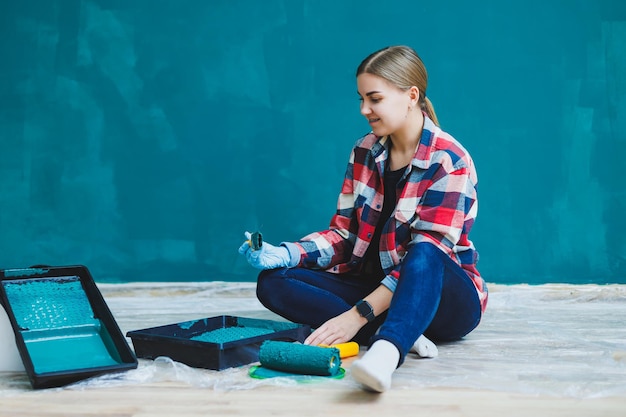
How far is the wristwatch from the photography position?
6.00 feet

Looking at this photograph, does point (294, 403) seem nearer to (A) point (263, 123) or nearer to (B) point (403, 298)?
(B) point (403, 298)

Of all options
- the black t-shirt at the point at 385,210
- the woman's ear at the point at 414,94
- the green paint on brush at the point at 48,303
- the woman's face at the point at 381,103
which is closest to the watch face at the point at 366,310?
the black t-shirt at the point at 385,210

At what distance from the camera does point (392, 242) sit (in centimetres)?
192

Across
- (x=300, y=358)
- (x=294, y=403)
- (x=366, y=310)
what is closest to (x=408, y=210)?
(x=366, y=310)

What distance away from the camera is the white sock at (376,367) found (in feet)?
4.63

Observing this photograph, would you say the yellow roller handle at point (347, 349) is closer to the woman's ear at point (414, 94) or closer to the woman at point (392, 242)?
the woman at point (392, 242)

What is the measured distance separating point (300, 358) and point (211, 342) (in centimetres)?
22

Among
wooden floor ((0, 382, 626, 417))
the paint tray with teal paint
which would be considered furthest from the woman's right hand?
wooden floor ((0, 382, 626, 417))

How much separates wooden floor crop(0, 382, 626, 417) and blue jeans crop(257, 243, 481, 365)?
0.14 meters

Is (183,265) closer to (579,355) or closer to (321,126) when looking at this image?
(321,126)

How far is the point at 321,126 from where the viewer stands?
110 inches

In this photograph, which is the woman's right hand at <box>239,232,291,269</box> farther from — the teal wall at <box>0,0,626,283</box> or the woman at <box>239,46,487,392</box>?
the teal wall at <box>0,0,626,283</box>

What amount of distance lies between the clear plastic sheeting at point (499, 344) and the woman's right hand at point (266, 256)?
356 millimetres

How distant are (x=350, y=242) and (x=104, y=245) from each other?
1.15 m
